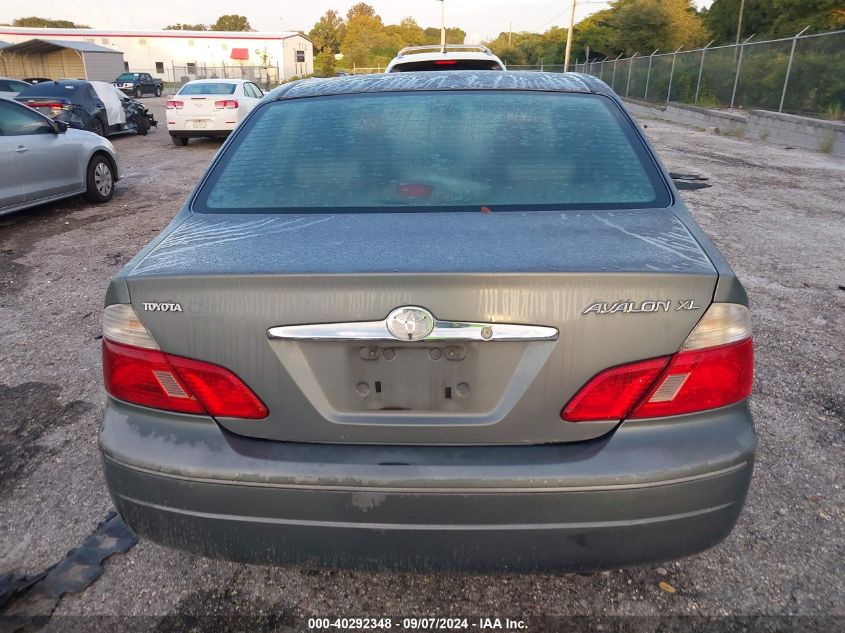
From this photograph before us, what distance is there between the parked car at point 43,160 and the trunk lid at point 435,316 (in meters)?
6.85

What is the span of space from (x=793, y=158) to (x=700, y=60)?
12.8m

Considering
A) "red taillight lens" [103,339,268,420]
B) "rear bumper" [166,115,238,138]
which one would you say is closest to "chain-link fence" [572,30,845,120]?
"rear bumper" [166,115,238,138]

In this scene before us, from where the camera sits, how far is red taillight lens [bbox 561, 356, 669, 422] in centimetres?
167

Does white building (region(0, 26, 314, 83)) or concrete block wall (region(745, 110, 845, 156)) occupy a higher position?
white building (region(0, 26, 314, 83))

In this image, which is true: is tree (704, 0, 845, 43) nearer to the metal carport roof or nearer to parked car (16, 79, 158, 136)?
parked car (16, 79, 158, 136)

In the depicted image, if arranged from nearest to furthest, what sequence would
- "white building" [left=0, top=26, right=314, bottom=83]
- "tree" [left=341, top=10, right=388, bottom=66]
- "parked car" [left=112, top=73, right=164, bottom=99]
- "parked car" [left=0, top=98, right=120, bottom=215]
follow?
"parked car" [left=0, top=98, right=120, bottom=215] → "parked car" [left=112, top=73, right=164, bottom=99] → "white building" [left=0, top=26, right=314, bottom=83] → "tree" [left=341, top=10, right=388, bottom=66]

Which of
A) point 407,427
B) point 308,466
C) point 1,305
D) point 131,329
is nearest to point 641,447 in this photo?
point 407,427

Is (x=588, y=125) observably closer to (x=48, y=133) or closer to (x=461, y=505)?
(x=461, y=505)

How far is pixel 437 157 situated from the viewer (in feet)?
7.85

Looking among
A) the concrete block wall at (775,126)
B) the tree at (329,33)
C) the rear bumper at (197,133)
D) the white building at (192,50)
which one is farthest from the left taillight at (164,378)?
the tree at (329,33)

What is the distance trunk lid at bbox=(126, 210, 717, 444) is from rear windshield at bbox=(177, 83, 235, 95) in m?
15.3

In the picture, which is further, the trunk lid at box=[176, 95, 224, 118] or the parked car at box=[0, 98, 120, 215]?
the trunk lid at box=[176, 95, 224, 118]

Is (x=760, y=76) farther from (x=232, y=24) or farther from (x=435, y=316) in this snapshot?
(x=232, y=24)

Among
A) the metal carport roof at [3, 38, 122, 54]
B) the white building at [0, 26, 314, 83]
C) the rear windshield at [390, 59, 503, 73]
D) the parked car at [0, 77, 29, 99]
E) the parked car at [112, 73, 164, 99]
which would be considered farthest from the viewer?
the white building at [0, 26, 314, 83]
